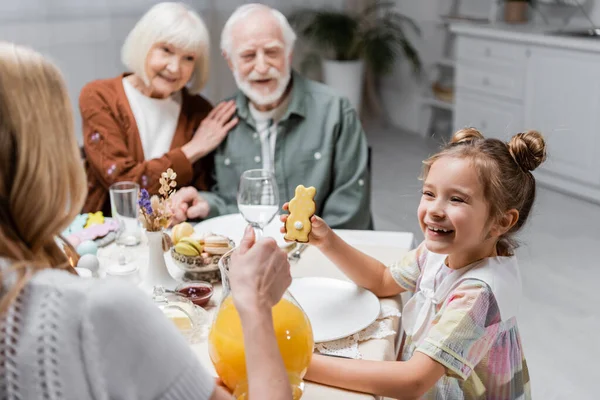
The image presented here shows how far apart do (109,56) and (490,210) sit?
3.39 meters

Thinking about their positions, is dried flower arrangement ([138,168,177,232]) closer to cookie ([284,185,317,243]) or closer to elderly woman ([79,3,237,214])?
cookie ([284,185,317,243])

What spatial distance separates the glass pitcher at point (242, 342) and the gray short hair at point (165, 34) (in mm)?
1453

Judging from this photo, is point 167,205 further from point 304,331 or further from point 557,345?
point 557,345

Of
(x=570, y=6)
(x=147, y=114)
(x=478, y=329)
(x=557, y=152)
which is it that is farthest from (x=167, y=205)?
(x=570, y=6)

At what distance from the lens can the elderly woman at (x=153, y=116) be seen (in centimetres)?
235

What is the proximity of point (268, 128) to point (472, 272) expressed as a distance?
126cm

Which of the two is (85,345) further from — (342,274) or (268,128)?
(268,128)

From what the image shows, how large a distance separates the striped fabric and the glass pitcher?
25 centimetres

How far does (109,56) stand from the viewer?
4.29 metres

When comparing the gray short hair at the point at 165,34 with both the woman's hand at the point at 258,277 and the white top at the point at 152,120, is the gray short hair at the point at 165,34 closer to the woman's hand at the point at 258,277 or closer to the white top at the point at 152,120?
the white top at the point at 152,120

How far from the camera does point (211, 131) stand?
242cm

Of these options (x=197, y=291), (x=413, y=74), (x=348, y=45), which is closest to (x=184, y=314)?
(x=197, y=291)

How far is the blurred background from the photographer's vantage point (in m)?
3.10

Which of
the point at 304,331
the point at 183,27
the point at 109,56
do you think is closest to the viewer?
the point at 304,331
